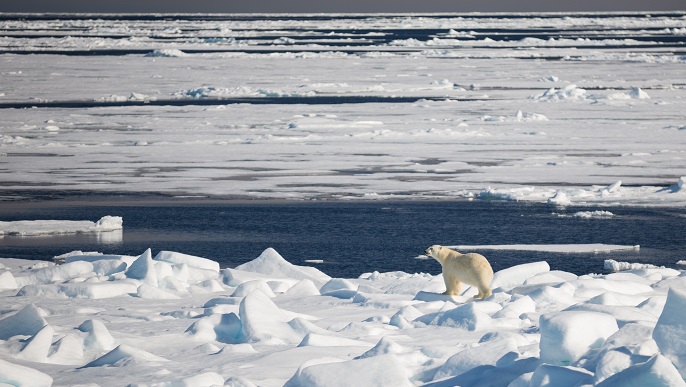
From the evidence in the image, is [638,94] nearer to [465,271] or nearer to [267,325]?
[465,271]

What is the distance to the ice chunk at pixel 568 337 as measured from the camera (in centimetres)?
397

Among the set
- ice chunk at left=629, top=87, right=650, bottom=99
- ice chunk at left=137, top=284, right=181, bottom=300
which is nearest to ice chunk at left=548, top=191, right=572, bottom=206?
ice chunk at left=137, top=284, right=181, bottom=300

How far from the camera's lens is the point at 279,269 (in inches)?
299

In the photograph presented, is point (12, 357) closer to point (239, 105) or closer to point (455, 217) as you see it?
point (455, 217)

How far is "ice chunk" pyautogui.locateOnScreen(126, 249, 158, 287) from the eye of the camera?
6.82m

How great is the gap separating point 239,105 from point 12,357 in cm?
1921

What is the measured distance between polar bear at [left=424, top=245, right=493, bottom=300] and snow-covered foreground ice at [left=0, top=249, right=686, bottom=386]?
84 millimetres

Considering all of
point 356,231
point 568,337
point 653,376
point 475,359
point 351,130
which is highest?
point 653,376

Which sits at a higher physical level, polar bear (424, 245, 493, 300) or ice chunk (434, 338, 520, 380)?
ice chunk (434, 338, 520, 380)

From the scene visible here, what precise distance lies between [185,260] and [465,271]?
2411mm

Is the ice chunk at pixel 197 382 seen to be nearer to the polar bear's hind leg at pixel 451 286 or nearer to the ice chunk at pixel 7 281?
the polar bear's hind leg at pixel 451 286

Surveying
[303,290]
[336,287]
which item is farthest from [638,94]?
[303,290]

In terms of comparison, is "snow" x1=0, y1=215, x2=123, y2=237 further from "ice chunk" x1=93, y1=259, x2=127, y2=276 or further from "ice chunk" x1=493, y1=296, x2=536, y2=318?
"ice chunk" x1=493, y1=296, x2=536, y2=318

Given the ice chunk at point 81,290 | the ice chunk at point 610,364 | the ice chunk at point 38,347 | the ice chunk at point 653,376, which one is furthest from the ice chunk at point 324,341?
the ice chunk at point 81,290
